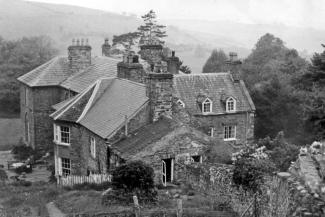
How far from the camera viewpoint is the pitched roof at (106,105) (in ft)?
97.8

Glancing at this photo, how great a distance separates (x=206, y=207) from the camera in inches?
758

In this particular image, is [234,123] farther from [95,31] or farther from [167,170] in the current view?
[95,31]

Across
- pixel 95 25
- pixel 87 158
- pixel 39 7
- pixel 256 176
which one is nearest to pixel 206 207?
pixel 256 176

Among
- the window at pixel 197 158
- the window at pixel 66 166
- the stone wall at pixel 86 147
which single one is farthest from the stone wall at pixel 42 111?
the window at pixel 197 158

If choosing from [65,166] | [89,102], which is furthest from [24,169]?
[89,102]

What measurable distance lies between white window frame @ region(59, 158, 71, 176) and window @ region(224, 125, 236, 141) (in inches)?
629

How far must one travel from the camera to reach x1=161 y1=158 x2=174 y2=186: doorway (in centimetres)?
2761

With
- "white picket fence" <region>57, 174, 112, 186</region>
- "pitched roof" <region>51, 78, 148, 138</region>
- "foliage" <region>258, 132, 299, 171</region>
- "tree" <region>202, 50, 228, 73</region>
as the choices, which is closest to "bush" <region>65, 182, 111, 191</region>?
"white picket fence" <region>57, 174, 112, 186</region>

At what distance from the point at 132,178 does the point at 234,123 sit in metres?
25.0

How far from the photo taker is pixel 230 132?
4497 cm

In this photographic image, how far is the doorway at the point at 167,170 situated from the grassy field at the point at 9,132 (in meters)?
27.9

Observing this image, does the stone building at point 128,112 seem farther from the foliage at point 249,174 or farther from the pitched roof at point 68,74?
the foliage at point 249,174

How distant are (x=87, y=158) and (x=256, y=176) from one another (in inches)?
609

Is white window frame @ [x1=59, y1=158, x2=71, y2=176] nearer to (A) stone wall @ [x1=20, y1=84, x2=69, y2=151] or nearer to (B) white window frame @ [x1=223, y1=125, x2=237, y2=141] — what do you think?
(A) stone wall @ [x1=20, y1=84, x2=69, y2=151]
